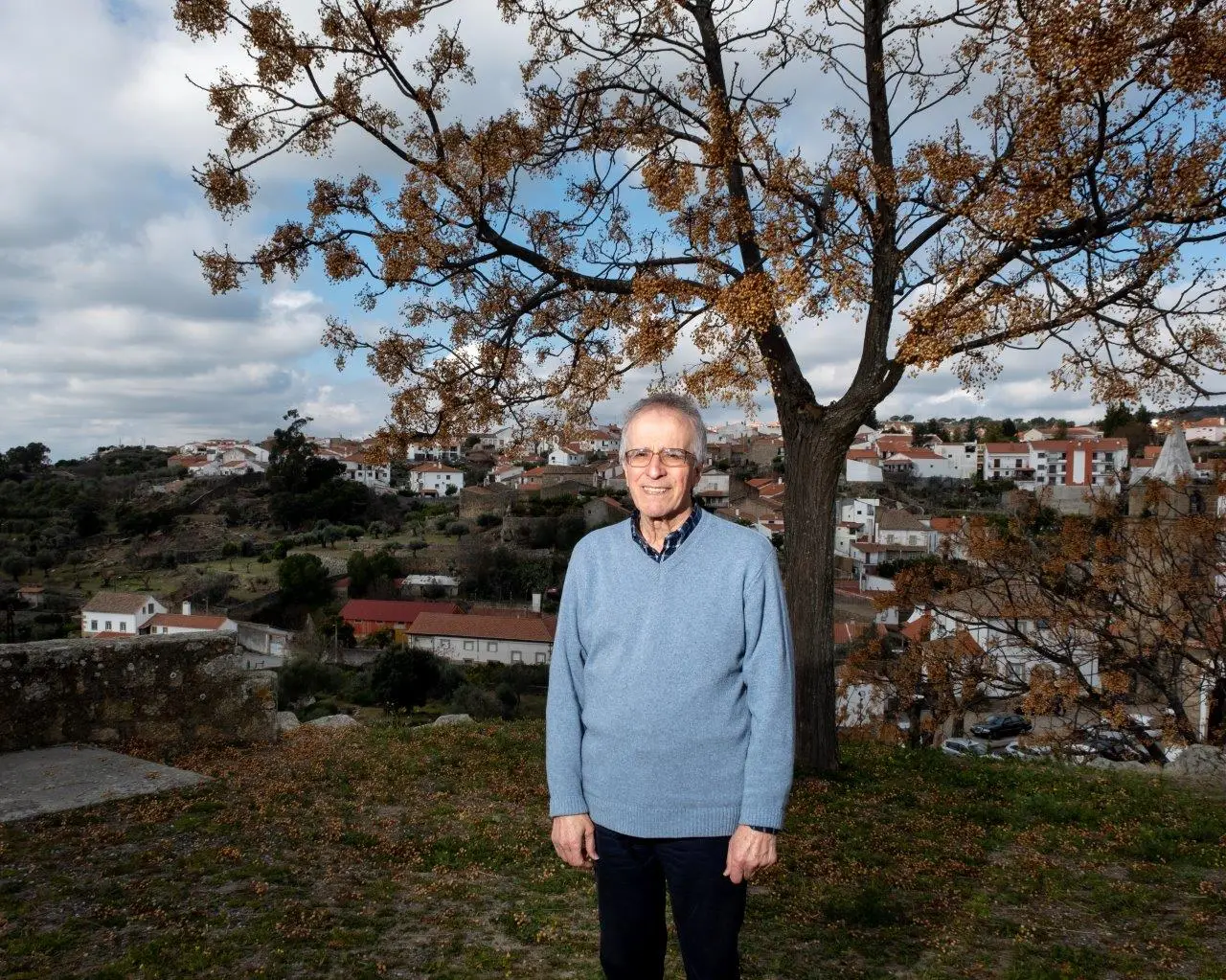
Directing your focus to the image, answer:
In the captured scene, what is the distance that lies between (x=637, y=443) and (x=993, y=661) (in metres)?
11.5

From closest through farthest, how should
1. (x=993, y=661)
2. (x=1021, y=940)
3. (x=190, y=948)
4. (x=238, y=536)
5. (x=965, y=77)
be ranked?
(x=190, y=948) < (x=1021, y=940) < (x=965, y=77) < (x=993, y=661) < (x=238, y=536)

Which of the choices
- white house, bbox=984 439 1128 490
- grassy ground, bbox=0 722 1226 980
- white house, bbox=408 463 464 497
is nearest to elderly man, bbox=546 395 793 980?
grassy ground, bbox=0 722 1226 980

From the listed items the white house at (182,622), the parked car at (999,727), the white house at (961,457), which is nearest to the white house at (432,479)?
the white house at (182,622)

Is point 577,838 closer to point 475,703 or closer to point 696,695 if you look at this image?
point 696,695

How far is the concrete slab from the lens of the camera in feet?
16.0

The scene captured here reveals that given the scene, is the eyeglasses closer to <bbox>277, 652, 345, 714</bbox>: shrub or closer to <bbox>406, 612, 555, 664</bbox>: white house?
<bbox>277, 652, 345, 714</bbox>: shrub

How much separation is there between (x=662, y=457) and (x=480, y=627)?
37.8m

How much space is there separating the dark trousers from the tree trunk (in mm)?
4705

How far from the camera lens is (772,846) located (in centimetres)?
225

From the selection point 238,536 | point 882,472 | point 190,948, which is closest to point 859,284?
point 190,948

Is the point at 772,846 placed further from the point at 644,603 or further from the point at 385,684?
the point at 385,684

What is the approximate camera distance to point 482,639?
38.5 m

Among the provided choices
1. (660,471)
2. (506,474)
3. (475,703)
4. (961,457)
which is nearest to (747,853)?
(660,471)

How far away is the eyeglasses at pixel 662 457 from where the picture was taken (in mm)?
2408
